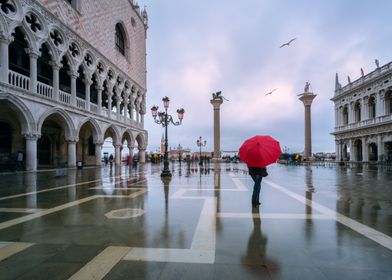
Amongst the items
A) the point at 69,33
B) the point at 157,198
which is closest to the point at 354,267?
the point at 157,198

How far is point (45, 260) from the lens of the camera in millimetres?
3201

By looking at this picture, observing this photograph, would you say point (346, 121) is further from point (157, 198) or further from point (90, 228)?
point (90, 228)

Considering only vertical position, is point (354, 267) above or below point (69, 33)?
below

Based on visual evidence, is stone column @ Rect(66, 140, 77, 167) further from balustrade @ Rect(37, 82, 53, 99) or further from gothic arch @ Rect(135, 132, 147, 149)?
gothic arch @ Rect(135, 132, 147, 149)

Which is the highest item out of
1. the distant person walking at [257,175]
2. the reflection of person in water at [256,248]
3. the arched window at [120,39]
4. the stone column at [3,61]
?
the arched window at [120,39]

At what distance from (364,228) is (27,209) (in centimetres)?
784

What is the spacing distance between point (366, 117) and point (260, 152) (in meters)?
42.2

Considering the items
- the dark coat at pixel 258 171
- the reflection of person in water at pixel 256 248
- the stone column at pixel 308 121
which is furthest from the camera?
the stone column at pixel 308 121

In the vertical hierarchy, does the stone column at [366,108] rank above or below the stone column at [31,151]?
above

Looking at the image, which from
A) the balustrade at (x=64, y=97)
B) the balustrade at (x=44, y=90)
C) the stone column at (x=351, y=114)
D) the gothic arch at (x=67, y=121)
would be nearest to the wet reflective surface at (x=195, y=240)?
the balustrade at (x=44, y=90)

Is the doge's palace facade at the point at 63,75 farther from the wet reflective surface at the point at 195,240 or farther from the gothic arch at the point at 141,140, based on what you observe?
the wet reflective surface at the point at 195,240

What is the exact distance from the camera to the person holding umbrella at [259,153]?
606cm

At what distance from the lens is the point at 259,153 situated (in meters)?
6.07

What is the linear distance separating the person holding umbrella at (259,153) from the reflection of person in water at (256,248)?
1.77 m
